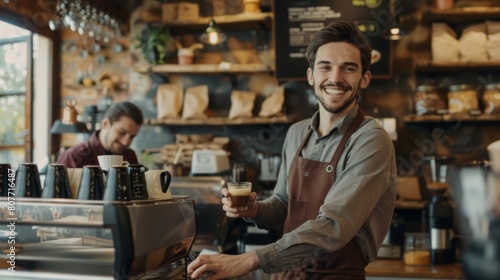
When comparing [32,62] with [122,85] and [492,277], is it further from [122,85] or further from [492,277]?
[492,277]

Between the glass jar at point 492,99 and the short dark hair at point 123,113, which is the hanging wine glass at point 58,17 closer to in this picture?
the short dark hair at point 123,113

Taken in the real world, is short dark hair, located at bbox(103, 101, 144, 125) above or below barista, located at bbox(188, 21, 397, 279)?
above

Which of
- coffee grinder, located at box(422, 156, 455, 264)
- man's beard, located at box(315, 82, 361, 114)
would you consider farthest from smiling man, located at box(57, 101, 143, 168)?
coffee grinder, located at box(422, 156, 455, 264)

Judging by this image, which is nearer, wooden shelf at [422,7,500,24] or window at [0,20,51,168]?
wooden shelf at [422,7,500,24]

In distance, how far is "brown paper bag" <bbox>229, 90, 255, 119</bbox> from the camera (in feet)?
15.0

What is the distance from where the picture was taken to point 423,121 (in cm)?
421

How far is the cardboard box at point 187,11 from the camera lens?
15.3 feet

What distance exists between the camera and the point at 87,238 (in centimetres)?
143

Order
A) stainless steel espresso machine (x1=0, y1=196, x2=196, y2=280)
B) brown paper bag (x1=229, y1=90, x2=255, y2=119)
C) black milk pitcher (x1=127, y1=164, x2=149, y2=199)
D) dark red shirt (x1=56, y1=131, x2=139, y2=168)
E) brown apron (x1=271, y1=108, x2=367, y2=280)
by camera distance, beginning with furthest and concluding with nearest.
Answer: brown paper bag (x1=229, y1=90, x2=255, y2=119)
dark red shirt (x1=56, y1=131, x2=139, y2=168)
brown apron (x1=271, y1=108, x2=367, y2=280)
black milk pitcher (x1=127, y1=164, x2=149, y2=199)
stainless steel espresso machine (x1=0, y1=196, x2=196, y2=280)

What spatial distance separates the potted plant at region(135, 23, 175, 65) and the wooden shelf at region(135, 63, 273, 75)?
87mm

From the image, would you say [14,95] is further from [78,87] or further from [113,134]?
[113,134]

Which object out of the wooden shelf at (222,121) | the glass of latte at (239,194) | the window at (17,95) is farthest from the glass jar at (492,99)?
the window at (17,95)

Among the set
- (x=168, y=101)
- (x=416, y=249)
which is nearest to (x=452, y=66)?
(x=416, y=249)

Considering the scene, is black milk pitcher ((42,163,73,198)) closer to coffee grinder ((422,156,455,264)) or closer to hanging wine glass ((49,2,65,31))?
coffee grinder ((422,156,455,264))
